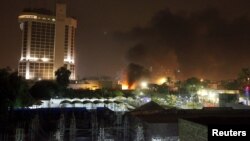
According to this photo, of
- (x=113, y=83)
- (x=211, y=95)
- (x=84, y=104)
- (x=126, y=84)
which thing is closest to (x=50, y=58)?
(x=113, y=83)

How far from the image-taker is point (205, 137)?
555 centimetres

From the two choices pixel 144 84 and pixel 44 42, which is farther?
pixel 44 42

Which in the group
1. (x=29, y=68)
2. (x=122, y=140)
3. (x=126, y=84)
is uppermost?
(x=29, y=68)

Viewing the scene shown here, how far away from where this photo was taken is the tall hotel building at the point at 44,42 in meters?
59.6

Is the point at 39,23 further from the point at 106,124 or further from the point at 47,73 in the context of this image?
the point at 106,124

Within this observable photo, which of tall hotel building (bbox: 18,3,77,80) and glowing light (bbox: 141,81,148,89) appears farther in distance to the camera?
tall hotel building (bbox: 18,3,77,80)

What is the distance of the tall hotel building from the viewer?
59594 mm

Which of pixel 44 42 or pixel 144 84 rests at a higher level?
pixel 44 42

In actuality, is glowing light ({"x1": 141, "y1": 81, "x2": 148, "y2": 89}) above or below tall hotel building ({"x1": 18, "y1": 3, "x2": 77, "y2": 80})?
below

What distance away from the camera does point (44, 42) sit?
202 feet

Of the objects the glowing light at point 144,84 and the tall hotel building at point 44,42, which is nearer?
the glowing light at point 144,84

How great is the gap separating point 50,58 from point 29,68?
492 centimetres

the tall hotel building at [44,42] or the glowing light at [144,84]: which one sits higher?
the tall hotel building at [44,42]

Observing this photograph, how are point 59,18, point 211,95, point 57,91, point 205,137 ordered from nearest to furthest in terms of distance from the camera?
point 205,137 < point 211,95 < point 57,91 < point 59,18
